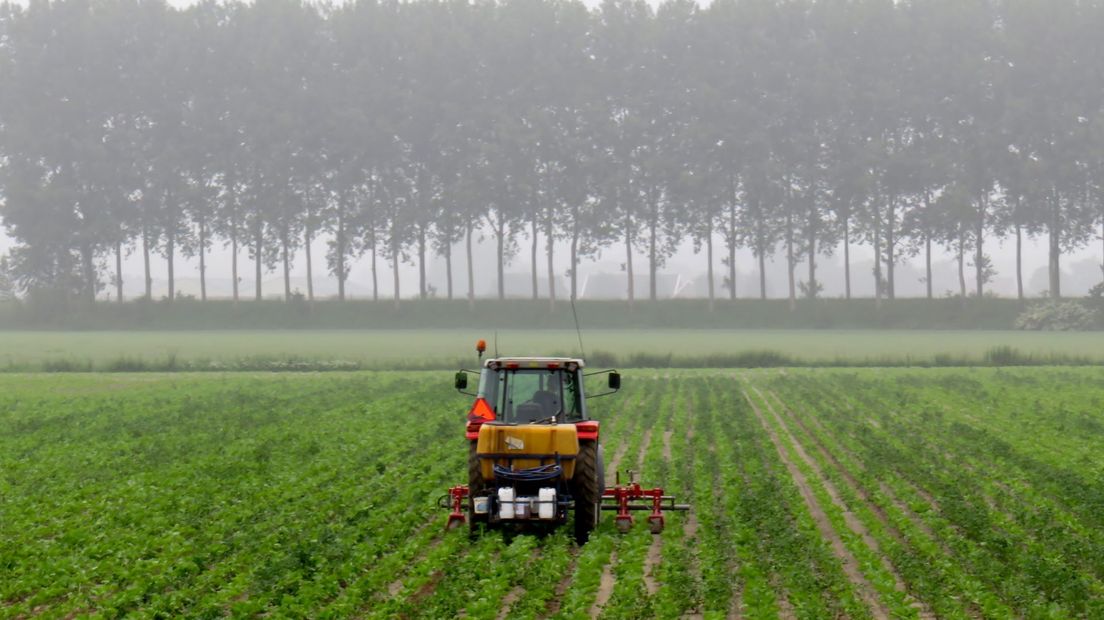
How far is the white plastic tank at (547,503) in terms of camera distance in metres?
16.2

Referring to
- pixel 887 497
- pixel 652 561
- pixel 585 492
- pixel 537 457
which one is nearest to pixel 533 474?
pixel 537 457

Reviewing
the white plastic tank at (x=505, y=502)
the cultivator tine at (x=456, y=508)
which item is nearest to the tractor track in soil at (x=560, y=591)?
the white plastic tank at (x=505, y=502)

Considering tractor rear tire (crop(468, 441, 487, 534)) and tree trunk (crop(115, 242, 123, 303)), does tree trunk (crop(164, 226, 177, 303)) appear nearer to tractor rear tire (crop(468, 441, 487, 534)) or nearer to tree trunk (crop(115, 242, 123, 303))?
tree trunk (crop(115, 242, 123, 303))

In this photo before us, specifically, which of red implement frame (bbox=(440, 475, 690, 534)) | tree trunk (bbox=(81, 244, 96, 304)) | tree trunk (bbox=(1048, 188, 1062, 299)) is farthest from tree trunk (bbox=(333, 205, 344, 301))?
red implement frame (bbox=(440, 475, 690, 534))

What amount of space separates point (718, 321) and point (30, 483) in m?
72.4

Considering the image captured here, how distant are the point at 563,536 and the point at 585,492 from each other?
33.7 inches

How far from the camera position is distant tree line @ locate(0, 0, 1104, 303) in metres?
91.8

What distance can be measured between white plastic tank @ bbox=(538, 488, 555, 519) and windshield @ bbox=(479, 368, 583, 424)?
4.14ft

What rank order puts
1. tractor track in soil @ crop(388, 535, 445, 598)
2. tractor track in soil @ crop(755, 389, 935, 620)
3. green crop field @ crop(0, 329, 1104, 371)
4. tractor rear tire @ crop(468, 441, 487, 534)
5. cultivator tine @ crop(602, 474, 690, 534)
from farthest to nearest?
green crop field @ crop(0, 329, 1104, 371) → cultivator tine @ crop(602, 474, 690, 534) → tractor rear tire @ crop(468, 441, 487, 534) → tractor track in soil @ crop(388, 535, 445, 598) → tractor track in soil @ crop(755, 389, 935, 620)

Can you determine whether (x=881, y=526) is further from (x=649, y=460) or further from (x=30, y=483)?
(x=30, y=483)

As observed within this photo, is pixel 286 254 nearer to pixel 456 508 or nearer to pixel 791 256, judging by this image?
pixel 791 256

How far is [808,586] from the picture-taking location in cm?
1370

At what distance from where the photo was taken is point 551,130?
93.9m

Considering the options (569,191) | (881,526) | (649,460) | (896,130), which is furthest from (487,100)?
(881,526)
